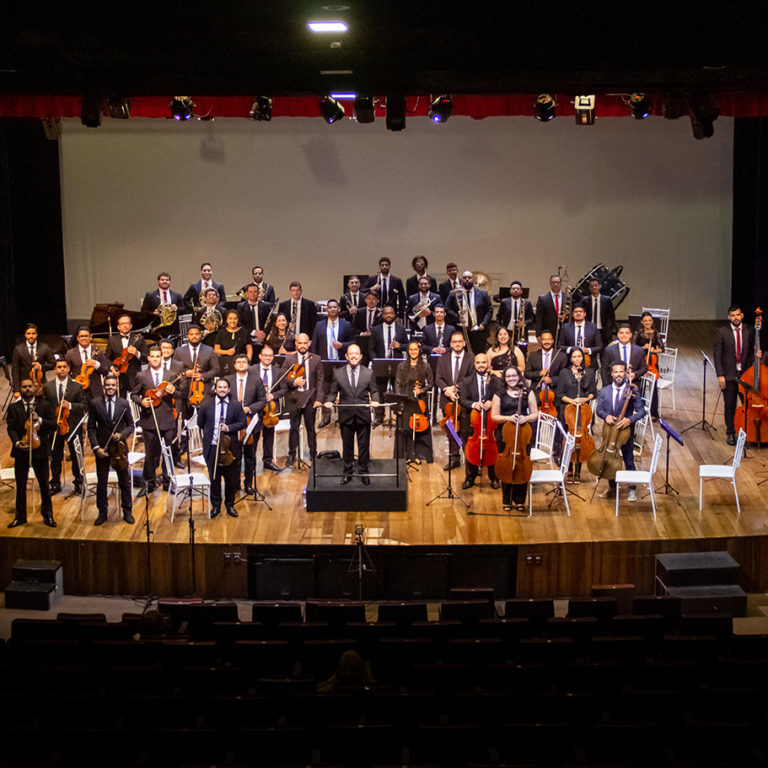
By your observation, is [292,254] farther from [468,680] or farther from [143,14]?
[468,680]

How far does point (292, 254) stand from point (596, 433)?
6.81 m

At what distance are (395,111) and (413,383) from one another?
2.62 meters

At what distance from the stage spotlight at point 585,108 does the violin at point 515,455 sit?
122 inches

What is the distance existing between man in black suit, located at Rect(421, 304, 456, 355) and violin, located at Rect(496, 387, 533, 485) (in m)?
2.29

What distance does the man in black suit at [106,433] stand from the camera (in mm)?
9898

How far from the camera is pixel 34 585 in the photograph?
9648 mm

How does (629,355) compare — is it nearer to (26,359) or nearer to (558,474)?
(558,474)

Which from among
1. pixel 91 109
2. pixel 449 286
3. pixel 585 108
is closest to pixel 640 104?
pixel 585 108

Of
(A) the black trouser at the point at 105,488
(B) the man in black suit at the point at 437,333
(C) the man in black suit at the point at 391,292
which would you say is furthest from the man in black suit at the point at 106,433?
(C) the man in black suit at the point at 391,292

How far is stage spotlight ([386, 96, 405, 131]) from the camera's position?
10.3 meters

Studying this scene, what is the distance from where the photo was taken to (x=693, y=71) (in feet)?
31.1

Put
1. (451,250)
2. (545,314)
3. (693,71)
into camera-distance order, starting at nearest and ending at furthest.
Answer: (693,71)
(545,314)
(451,250)

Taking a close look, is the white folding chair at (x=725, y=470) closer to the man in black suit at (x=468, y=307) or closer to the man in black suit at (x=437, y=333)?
the man in black suit at (x=437, y=333)

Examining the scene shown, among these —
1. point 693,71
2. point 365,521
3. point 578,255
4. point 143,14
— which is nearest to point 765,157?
point 578,255
